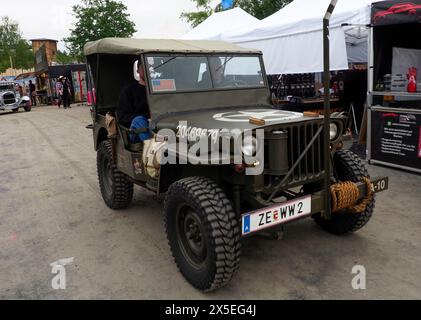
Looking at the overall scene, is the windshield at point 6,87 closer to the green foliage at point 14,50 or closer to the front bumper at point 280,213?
the front bumper at point 280,213

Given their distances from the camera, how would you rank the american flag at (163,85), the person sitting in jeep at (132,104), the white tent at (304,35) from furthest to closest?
the white tent at (304,35), the person sitting in jeep at (132,104), the american flag at (163,85)

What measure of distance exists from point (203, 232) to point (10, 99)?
22.2m

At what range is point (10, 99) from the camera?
22078 millimetres

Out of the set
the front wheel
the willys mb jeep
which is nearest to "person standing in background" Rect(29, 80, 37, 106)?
the willys mb jeep

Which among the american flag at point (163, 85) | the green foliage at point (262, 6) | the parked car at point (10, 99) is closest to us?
the american flag at point (163, 85)

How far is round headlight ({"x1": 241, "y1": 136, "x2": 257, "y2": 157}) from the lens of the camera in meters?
2.97

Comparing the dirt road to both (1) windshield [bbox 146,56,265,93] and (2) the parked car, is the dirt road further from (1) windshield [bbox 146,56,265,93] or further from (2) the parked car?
(2) the parked car

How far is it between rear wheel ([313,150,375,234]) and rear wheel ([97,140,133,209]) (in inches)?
94.1

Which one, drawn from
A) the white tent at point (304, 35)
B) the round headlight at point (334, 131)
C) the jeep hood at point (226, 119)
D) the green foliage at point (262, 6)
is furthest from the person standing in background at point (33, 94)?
the round headlight at point (334, 131)

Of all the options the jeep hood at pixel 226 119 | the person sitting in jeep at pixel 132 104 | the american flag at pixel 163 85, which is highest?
the american flag at pixel 163 85

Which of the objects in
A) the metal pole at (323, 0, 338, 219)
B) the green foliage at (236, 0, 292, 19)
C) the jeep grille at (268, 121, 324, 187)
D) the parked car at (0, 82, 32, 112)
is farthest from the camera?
the green foliage at (236, 0, 292, 19)

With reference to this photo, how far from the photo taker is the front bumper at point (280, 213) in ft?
9.55

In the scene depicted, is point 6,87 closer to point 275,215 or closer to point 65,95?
point 65,95
